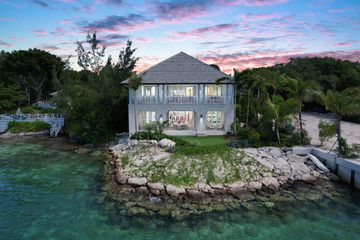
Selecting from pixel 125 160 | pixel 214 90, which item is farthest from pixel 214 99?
pixel 125 160

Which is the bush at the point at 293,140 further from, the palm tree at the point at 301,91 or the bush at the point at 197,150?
the bush at the point at 197,150

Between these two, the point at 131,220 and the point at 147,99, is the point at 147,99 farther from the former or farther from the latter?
the point at 131,220

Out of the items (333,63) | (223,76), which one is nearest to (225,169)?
(223,76)

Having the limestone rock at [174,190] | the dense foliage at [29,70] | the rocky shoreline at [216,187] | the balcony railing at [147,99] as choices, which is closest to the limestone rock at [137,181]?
the rocky shoreline at [216,187]

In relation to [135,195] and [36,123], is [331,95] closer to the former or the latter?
[135,195]

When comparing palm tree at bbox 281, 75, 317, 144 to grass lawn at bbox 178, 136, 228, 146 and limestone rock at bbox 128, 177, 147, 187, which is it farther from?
limestone rock at bbox 128, 177, 147, 187
